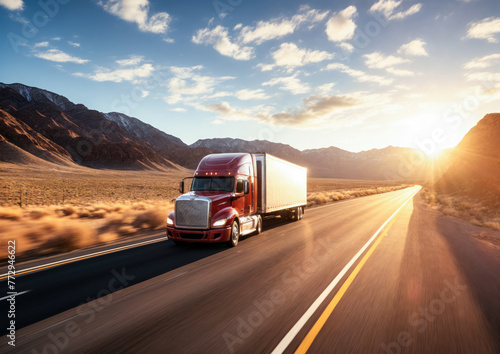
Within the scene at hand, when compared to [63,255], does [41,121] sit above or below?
above

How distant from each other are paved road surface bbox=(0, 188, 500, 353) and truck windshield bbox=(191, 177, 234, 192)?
2527mm

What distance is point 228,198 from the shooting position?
1095 cm

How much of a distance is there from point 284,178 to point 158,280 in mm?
10623

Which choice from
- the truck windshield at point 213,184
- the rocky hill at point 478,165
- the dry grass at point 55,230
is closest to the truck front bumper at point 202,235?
the truck windshield at point 213,184

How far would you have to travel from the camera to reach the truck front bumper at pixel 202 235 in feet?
32.8

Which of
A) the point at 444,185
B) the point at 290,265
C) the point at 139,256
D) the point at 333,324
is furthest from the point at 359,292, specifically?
the point at 444,185

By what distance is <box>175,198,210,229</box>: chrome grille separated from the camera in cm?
1002

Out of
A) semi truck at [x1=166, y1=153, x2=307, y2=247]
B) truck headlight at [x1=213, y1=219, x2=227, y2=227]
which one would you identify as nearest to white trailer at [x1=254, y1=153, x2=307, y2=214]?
semi truck at [x1=166, y1=153, x2=307, y2=247]

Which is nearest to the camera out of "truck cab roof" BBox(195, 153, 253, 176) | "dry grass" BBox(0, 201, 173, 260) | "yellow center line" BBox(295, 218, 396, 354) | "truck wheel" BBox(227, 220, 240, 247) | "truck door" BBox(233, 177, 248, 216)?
"yellow center line" BBox(295, 218, 396, 354)

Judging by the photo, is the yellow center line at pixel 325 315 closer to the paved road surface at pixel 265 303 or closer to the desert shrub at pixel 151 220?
the paved road surface at pixel 265 303

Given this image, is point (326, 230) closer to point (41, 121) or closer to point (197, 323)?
point (197, 323)

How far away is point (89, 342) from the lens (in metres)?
4.12

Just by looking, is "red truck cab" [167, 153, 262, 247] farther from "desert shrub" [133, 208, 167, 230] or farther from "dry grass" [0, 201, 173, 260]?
"desert shrub" [133, 208, 167, 230]

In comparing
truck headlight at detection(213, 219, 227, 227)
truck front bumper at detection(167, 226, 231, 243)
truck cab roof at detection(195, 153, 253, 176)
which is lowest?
truck front bumper at detection(167, 226, 231, 243)
